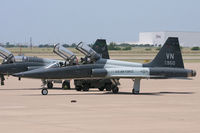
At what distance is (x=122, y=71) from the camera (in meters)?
31.1

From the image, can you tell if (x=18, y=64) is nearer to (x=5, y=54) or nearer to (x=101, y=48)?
(x=5, y=54)

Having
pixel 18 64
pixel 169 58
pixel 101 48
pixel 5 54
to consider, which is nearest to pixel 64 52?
pixel 18 64

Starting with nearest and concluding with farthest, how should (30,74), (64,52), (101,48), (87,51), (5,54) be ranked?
(30,74) < (87,51) < (64,52) < (5,54) < (101,48)

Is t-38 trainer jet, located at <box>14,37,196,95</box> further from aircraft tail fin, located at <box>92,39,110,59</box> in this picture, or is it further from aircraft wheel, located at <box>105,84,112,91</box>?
aircraft tail fin, located at <box>92,39,110,59</box>

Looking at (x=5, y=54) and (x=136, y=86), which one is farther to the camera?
(x=5, y=54)

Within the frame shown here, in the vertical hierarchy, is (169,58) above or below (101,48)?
below
